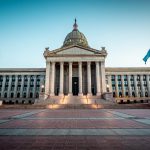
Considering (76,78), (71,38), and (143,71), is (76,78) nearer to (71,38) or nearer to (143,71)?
(71,38)

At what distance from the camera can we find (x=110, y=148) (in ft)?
11.7

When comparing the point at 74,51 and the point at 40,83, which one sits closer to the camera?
the point at 74,51

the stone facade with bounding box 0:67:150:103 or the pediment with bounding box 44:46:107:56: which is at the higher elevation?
the pediment with bounding box 44:46:107:56

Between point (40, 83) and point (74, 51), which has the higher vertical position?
point (74, 51)

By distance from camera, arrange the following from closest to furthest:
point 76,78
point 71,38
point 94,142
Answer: point 94,142 → point 76,78 → point 71,38

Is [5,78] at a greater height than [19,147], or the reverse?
[5,78]

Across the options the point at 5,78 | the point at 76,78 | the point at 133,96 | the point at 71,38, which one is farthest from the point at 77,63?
the point at 5,78

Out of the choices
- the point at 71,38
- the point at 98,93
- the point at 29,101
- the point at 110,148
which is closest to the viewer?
the point at 110,148

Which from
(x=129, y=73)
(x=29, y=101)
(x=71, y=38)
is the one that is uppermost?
(x=71, y=38)

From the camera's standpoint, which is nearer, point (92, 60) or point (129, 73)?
point (92, 60)

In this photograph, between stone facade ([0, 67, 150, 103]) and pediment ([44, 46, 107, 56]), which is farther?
stone facade ([0, 67, 150, 103])

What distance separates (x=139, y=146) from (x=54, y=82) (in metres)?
43.0

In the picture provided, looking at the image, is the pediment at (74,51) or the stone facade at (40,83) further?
the stone facade at (40,83)

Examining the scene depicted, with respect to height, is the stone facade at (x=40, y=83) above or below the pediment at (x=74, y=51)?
below
